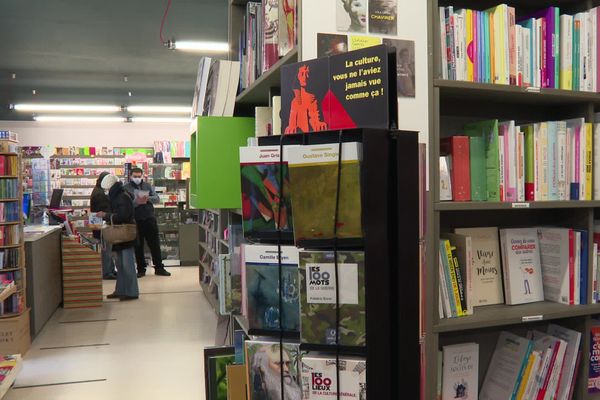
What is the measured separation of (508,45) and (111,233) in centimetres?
575

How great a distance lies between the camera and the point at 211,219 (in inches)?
251

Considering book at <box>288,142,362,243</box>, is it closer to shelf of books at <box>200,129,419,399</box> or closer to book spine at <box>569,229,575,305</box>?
shelf of books at <box>200,129,419,399</box>

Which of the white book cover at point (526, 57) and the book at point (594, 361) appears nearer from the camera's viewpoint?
the white book cover at point (526, 57)

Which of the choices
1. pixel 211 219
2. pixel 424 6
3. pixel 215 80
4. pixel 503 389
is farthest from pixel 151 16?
pixel 503 389

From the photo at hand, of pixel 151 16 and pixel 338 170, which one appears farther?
pixel 151 16

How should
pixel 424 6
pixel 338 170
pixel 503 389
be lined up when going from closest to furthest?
pixel 338 170 → pixel 424 6 → pixel 503 389

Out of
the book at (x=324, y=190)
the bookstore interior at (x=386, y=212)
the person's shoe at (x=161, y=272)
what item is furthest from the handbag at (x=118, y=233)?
the book at (x=324, y=190)

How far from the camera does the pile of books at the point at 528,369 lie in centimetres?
222

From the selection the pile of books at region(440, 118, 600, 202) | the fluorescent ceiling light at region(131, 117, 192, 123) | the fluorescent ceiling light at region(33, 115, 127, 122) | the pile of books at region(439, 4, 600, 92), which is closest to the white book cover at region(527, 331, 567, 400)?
the pile of books at region(440, 118, 600, 202)

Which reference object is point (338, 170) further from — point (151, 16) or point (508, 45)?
point (151, 16)

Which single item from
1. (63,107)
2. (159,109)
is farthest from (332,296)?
(63,107)

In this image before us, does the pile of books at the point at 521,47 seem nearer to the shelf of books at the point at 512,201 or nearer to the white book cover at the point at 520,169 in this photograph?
the shelf of books at the point at 512,201

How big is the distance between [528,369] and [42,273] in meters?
5.13

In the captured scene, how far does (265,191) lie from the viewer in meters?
1.38
